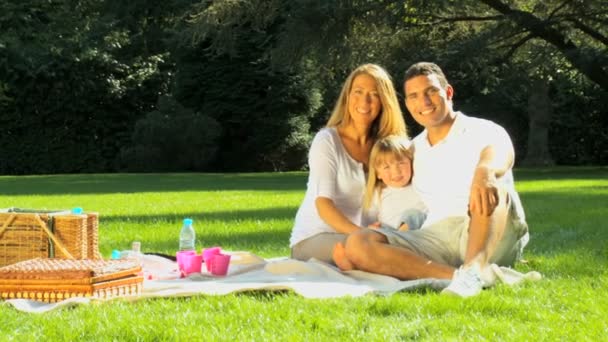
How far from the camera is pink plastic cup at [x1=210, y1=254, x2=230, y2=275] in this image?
6.45 m

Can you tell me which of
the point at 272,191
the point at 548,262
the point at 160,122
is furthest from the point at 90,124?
the point at 548,262

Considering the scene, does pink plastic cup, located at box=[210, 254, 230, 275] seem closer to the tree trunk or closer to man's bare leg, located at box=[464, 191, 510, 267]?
man's bare leg, located at box=[464, 191, 510, 267]

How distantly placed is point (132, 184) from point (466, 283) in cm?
1561

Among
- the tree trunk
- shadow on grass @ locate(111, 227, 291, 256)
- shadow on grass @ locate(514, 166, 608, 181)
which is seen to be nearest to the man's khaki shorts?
shadow on grass @ locate(111, 227, 291, 256)

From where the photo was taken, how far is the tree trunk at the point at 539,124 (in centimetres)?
2806

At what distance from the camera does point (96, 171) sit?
95.0 ft

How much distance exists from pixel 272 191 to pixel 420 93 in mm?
11748

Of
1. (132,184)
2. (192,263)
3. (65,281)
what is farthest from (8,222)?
(132,184)

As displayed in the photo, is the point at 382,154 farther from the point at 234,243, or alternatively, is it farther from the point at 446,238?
the point at 234,243

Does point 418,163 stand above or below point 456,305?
above

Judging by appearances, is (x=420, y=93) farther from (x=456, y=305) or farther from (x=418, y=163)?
(x=456, y=305)

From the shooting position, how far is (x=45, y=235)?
6.41m

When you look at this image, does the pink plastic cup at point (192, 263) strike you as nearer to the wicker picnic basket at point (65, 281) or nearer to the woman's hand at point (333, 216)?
the woman's hand at point (333, 216)

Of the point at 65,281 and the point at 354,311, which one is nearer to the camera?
the point at 354,311
